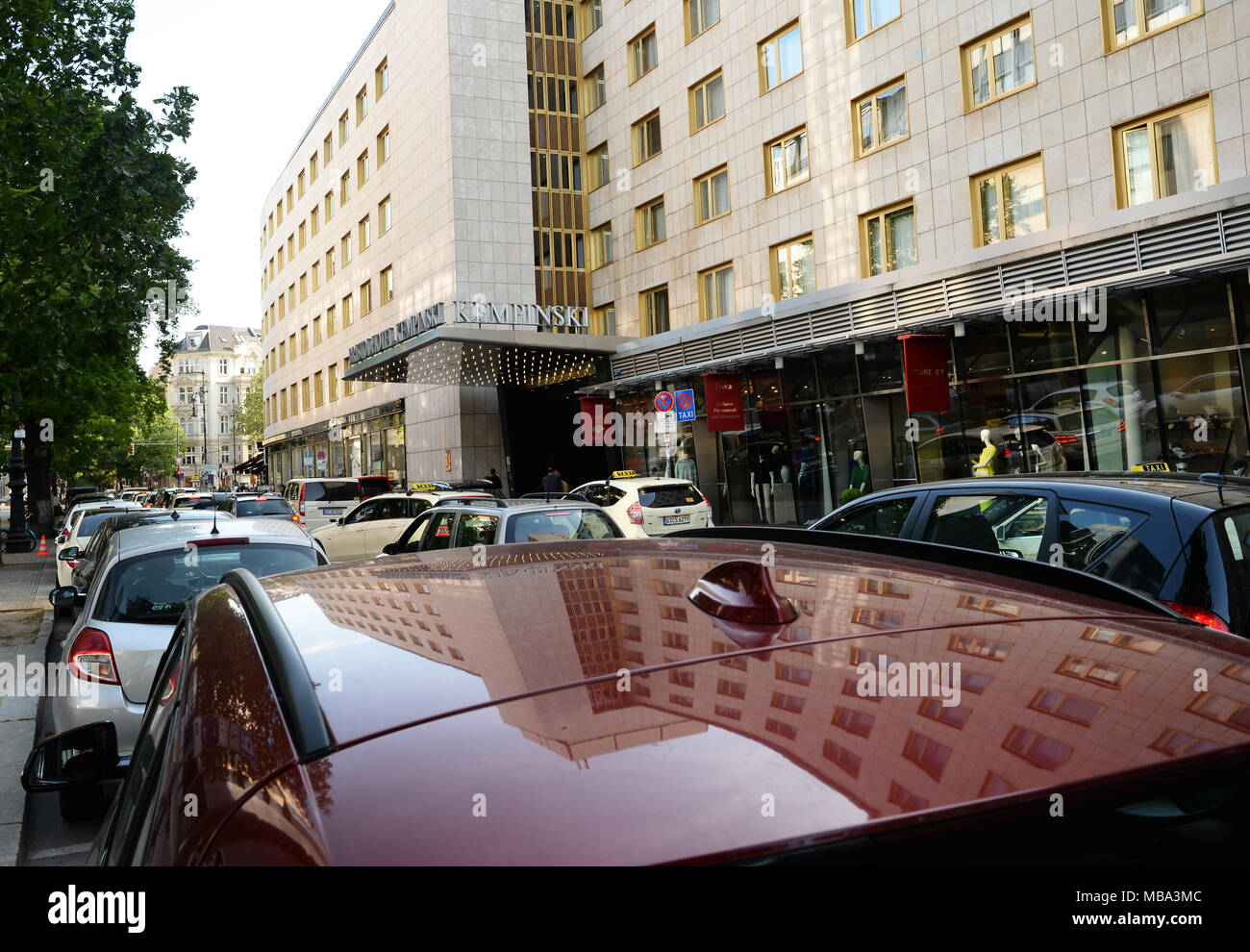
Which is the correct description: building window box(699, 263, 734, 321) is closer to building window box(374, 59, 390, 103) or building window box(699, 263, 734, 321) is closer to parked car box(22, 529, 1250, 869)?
building window box(374, 59, 390, 103)

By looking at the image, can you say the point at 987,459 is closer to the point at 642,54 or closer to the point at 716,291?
the point at 716,291

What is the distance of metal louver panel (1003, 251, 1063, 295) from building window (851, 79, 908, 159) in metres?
4.88

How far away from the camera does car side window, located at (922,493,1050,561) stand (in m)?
5.08

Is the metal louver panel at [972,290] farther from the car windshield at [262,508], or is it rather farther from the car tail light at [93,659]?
the car tail light at [93,659]

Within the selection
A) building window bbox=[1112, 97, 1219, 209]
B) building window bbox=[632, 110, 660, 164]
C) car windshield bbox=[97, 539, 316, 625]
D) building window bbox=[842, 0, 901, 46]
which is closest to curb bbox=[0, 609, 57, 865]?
car windshield bbox=[97, 539, 316, 625]

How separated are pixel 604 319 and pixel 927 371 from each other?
1534cm

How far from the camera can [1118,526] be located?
4484 mm

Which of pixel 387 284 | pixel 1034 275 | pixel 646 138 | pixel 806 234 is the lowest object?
pixel 1034 275

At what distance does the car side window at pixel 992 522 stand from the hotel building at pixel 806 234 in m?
11.5

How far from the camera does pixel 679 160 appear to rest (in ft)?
90.7

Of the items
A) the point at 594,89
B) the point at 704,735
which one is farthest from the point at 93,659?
the point at 594,89
